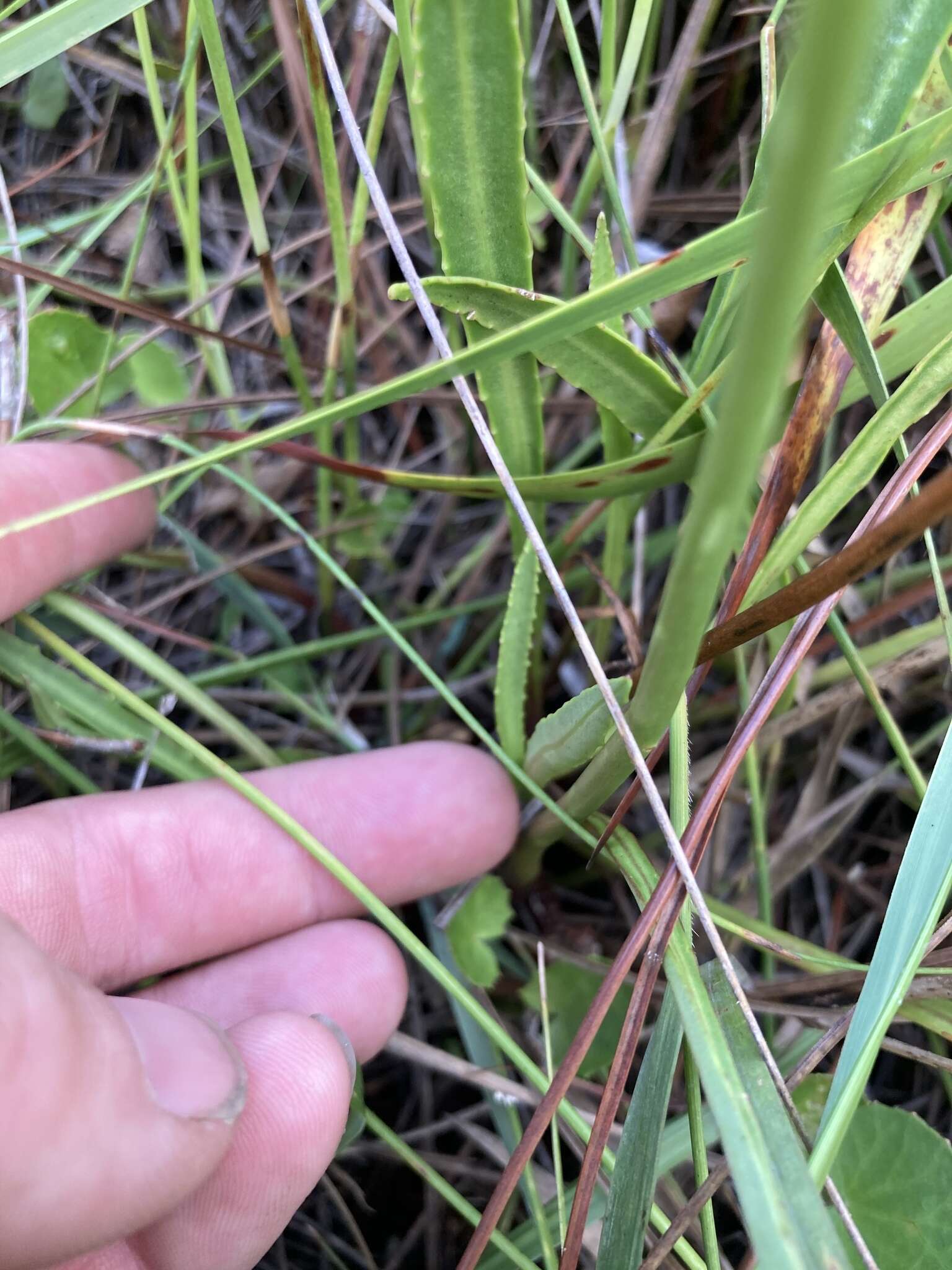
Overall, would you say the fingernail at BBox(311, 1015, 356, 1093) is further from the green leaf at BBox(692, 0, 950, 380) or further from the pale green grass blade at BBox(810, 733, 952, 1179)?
the green leaf at BBox(692, 0, 950, 380)

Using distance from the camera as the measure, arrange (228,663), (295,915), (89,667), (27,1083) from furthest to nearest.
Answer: (228,663), (295,915), (89,667), (27,1083)

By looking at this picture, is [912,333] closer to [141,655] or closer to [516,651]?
[516,651]

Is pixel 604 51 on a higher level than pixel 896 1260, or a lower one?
higher

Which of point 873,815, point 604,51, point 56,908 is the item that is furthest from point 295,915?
point 604,51

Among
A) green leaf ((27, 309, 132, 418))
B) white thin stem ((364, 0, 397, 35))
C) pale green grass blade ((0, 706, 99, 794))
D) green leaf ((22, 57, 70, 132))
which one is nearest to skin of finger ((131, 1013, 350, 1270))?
pale green grass blade ((0, 706, 99, 794))

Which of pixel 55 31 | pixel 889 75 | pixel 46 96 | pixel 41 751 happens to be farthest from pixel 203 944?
pixel 46 96

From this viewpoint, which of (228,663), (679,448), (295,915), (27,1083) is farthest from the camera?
(228,663)

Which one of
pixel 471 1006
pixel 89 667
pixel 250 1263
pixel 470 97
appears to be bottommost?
pixel 250 1263

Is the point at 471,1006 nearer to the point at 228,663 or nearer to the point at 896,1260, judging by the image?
the point at 896,1260

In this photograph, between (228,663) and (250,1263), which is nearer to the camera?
(250,1263)
